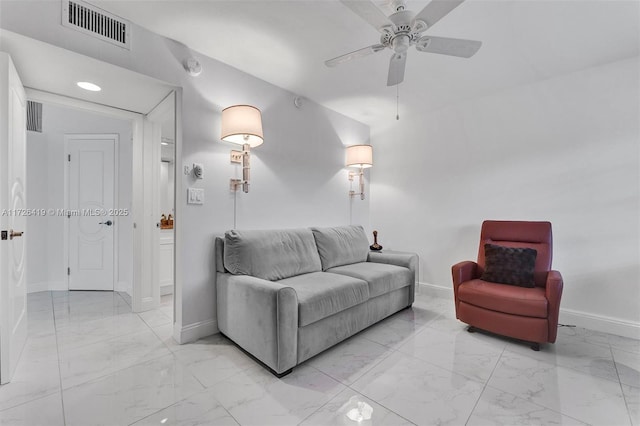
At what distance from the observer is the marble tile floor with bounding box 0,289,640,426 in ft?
4.84

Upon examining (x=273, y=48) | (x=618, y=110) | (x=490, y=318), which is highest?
(x=273, y=48)

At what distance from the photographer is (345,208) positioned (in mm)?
3908

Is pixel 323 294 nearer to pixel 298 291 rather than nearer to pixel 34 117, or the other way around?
pixel 298 291

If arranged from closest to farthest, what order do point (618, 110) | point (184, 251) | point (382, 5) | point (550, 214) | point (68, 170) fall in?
point (382, 5) < point (184, 251) < point (618, 110) < point (550, 214) < point (68, 170)

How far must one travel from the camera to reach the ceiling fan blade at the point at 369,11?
1403 millimetres

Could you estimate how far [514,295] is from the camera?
7.41ft

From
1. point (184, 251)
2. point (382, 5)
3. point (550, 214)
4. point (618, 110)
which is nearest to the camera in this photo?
point (382, 5)

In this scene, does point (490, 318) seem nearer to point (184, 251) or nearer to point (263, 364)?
point (263, 364)

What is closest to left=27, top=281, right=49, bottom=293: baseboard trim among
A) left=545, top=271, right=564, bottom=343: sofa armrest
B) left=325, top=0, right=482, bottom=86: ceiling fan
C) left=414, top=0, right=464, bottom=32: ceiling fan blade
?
left=325, top=0, right=482, bottom=86: ceiling fan

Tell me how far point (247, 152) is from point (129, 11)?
1.22 m

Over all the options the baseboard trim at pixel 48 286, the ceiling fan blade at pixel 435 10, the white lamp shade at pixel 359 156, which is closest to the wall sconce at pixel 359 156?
the white lamp shade at pixel 359 156

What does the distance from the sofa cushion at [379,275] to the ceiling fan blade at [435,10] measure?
1.91 meters

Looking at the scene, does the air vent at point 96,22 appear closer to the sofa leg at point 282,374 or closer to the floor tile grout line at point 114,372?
the floor tile grout line at point 114,372

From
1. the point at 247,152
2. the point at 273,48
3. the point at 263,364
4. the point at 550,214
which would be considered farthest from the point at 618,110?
the point at 263,364
